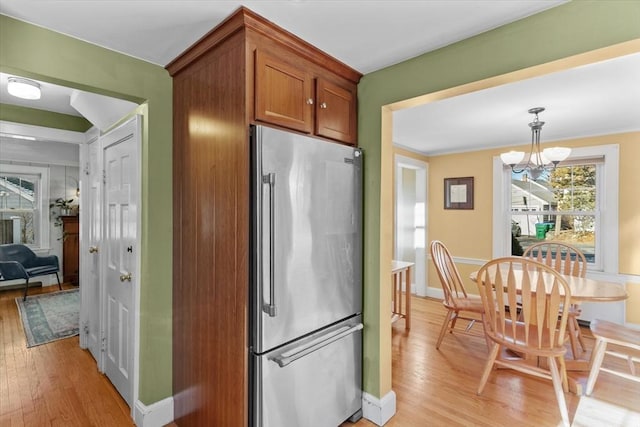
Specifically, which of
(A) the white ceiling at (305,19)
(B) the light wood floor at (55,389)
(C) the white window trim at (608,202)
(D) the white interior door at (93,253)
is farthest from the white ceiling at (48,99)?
(C) the white window trim at (608,202)

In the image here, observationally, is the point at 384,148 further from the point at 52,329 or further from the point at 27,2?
the point at 52,329

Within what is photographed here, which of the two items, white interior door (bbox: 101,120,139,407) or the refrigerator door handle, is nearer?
the refrigerator door handle

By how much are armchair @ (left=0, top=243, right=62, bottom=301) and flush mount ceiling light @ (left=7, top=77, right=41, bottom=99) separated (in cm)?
365

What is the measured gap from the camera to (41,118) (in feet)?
9.17

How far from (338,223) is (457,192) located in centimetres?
353

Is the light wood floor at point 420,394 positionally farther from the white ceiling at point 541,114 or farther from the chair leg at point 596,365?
the white ceiling at point 541,114

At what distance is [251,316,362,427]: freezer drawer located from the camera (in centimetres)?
154

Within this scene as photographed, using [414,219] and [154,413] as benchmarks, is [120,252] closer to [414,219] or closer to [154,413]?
[154,413]

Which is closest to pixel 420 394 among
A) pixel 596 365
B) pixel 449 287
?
pixel 449 287

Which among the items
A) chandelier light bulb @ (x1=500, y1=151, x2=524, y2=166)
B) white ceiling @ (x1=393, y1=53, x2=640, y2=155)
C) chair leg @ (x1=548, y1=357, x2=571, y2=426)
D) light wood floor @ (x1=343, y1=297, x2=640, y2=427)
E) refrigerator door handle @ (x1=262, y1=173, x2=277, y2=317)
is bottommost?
light wood floor @ (x1=343, y1=297, x2=640, y2=427)

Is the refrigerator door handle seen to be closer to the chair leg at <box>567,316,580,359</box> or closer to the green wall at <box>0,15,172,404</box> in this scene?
the green wall at <box>0,15,172,404</box>

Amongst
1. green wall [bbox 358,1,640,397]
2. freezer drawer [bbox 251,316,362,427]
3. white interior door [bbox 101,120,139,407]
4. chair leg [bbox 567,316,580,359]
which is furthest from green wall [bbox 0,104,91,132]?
chair leg [bbox 567,316,580,359]

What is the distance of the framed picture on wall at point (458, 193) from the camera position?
4.68m

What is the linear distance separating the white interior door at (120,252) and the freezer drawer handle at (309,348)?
1.13 meters
